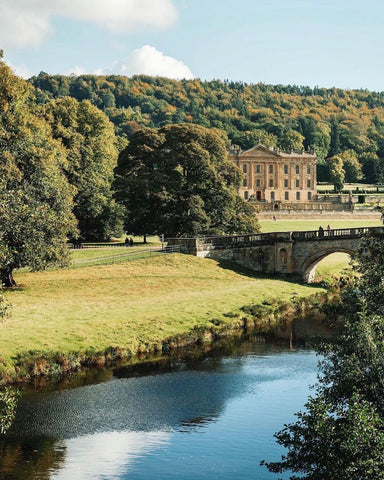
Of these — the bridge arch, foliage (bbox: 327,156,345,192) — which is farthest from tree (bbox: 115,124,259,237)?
foliage (bbox: 327,156,345,192)

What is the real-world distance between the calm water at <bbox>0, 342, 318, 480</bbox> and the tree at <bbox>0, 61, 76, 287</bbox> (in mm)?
13444

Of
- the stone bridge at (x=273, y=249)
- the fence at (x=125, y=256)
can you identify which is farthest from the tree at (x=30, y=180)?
the stone bridge at (x=273, y=249)

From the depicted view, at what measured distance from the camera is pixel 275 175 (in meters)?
156

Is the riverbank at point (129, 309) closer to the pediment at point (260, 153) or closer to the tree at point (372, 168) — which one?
the pediment at point (260, 153)

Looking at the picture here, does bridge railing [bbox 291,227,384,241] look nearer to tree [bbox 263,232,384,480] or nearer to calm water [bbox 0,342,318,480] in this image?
calm water [bbox 0,342,318,480]

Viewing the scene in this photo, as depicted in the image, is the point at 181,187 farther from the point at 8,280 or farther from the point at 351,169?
the point at 351,169

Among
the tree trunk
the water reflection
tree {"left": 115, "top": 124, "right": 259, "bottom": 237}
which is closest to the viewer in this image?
the water reflection

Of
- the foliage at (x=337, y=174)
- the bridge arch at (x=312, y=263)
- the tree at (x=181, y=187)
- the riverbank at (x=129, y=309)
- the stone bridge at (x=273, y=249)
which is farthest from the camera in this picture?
the foliage at (x=337, y=174)

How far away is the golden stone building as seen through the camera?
15400 cm

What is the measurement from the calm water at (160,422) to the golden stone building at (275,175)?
113 metres

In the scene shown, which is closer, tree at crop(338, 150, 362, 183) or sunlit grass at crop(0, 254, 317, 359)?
sunlit grass at crop(0, 254, 317, 359)

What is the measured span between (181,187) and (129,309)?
2637 cm

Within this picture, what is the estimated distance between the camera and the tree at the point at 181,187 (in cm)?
7494

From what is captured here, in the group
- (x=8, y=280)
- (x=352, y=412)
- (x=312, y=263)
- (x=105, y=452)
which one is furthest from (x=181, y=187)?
(x=352, y=412)
